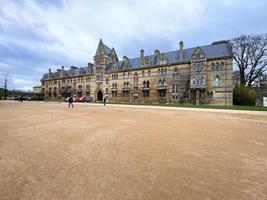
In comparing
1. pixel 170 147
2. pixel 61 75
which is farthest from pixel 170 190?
pixel 61 75

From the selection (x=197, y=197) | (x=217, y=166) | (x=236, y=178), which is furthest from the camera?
(x=217, y=166)

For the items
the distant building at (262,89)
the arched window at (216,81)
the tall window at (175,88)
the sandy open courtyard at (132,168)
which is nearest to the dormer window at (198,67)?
the arched window at (216,81)

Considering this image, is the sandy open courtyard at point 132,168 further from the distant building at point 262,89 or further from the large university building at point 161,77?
the distant building at point 262,89

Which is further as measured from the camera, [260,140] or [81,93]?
[81,93]

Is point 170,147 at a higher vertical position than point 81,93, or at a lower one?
lower

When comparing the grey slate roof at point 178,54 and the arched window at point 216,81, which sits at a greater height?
the grey slate roof at point 178,54

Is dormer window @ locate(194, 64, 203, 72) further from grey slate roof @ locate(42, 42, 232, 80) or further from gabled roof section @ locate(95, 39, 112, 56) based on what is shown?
gabled roof section @ locate(95, 39, 112, 56)

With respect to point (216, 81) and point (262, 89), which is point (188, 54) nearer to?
point (216, 81)

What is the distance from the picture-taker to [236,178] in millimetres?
3346

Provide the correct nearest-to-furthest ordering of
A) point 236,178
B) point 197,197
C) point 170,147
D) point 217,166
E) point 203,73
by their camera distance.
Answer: point 197,197, point 236,178, point 217,166, point 170,147, point 203,73

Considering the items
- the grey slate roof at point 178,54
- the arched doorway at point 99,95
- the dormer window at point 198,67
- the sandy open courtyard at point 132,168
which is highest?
the grey slate roof at point 178,54

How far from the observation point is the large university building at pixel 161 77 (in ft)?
112

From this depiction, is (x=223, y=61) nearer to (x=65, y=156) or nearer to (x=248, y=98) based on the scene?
(x=248, y=98)

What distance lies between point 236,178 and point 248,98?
3652cm
